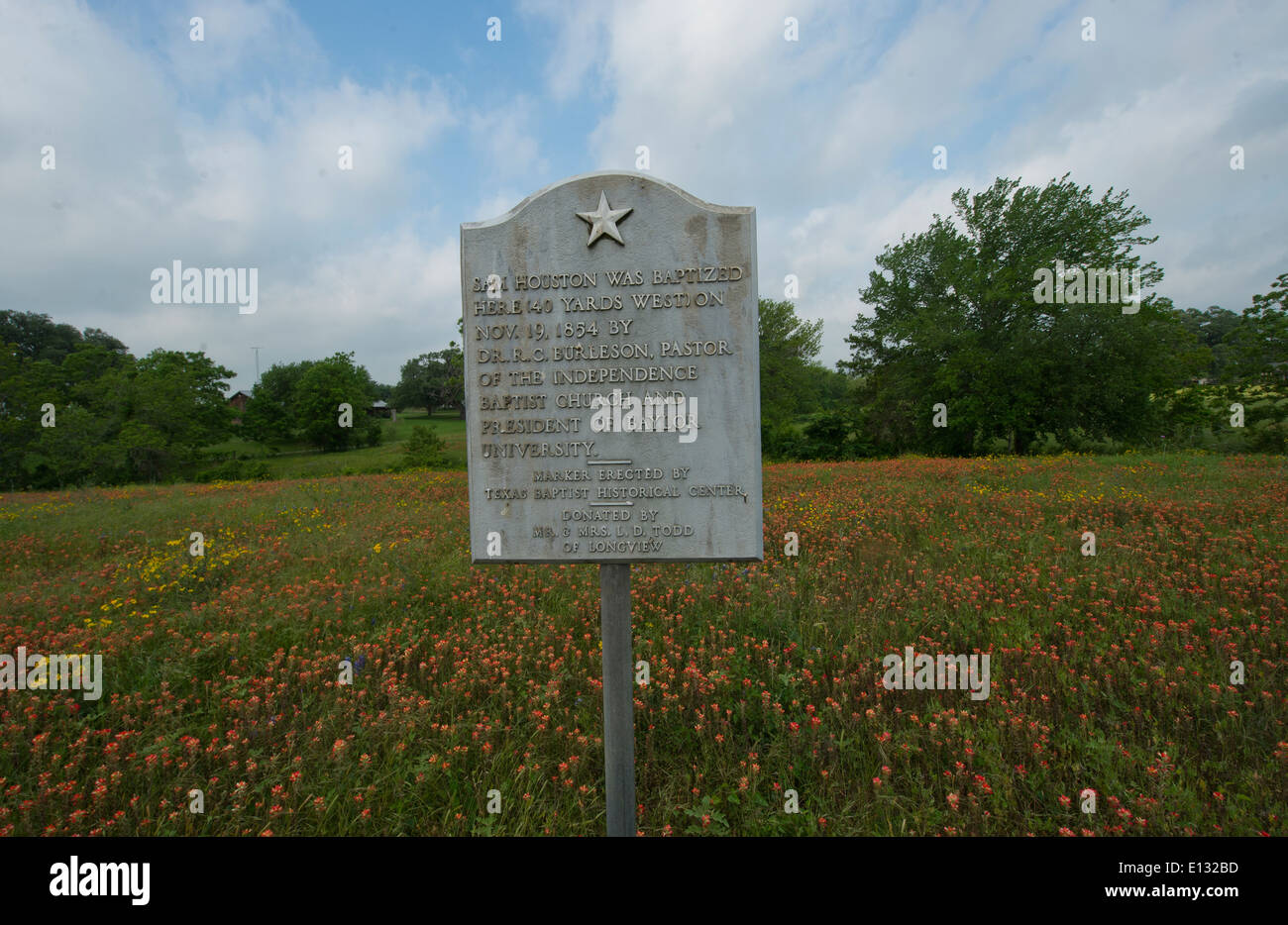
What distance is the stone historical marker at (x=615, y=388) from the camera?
2803mm

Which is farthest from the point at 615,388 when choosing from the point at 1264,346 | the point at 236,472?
the point at 236,472

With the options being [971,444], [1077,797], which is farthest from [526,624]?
[971,444]

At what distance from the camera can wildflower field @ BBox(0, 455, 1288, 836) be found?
3.11 m

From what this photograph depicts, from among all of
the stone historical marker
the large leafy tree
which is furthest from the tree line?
the stone historical marker

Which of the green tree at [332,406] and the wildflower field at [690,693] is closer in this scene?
the wildflower field at [690,693]

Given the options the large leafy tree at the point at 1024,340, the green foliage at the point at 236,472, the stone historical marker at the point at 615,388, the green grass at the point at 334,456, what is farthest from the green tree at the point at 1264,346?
the green foliage at the point at 236,472

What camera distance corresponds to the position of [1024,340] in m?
24.7

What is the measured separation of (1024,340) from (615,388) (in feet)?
96.6

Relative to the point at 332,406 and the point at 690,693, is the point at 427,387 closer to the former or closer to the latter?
the point at 332,406

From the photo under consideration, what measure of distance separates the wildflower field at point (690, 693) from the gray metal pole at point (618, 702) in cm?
40

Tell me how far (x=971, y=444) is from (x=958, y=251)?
11159 millimetres

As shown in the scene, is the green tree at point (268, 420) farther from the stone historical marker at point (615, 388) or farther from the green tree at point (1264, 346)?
the green tree at point (1264, 346)

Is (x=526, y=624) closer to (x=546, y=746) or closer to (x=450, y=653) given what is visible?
(x=450, y=653)

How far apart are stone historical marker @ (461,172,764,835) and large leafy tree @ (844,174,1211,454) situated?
2768 centimetres
